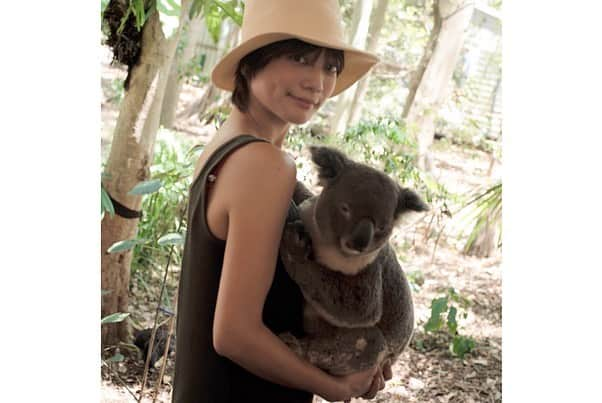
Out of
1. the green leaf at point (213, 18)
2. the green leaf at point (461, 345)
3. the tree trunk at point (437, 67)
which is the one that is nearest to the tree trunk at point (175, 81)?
the tree trunk at point (437, 67)

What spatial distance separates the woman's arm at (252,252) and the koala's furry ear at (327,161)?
0.64ft

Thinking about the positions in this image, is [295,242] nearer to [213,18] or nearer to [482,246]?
[213,18]

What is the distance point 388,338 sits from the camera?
120 cm

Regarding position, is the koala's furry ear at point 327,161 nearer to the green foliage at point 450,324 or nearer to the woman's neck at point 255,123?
the woman's neck at point 255,123

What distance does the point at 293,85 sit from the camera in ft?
3.30

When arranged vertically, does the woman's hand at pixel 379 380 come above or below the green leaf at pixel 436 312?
above

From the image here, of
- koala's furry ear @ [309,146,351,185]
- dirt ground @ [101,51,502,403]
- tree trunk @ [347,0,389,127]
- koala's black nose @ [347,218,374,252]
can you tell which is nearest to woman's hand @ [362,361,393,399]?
koala's black nose @ [347,218,374,252]

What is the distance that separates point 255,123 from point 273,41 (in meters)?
0.14

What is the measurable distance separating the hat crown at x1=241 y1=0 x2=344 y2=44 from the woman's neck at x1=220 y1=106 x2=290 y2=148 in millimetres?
125

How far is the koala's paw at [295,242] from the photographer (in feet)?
3.45
